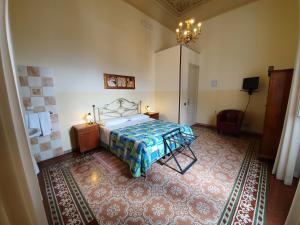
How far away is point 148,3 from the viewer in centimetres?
390

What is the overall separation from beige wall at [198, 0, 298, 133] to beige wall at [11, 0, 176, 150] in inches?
97.7

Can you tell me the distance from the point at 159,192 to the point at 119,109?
2697 mm

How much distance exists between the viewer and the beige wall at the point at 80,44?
7.71 feet

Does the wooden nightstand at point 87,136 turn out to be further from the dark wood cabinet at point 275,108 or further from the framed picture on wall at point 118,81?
the dark wood cabinet at point 275,108

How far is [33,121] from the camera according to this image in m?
2.40

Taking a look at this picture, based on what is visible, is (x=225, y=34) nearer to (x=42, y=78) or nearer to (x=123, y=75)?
(x=123, y=75)

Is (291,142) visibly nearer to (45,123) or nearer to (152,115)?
(152,115)

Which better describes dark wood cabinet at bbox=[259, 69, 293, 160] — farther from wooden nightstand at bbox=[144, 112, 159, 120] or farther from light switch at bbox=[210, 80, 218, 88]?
wooden nightstand at bbox=[144, 112, 159, 120]

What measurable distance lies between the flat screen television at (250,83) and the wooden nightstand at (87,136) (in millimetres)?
4427

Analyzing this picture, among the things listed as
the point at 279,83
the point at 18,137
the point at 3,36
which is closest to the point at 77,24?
the point at 3,36

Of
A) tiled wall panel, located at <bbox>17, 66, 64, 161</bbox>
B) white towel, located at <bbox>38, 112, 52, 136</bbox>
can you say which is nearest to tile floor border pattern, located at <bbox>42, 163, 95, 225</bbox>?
tiled wall panel, located at <bbox>17, 66, 64, 161</bbox>

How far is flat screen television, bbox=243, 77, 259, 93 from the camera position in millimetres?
3615

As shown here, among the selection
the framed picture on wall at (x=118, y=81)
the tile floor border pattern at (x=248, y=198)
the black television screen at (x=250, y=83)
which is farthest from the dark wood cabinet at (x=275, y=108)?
the framed picture on wall at (x=118, y=81)

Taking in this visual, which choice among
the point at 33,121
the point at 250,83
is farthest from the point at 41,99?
the point at 250,83
